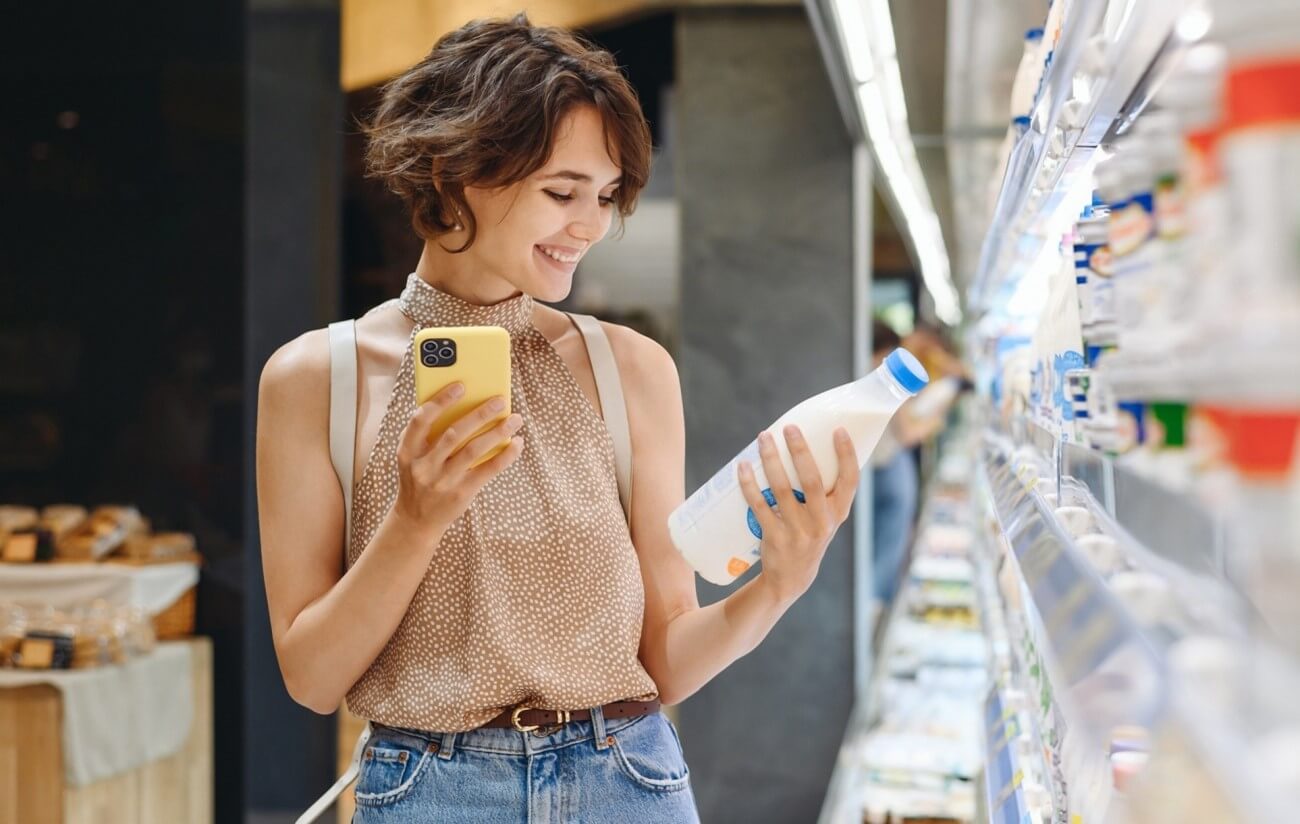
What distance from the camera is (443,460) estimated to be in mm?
1151

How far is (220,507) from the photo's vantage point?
11.3 ft

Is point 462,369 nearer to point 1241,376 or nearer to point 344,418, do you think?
point 344,418

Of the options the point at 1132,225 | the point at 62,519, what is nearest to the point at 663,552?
the point at 1132,225

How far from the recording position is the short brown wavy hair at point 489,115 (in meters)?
1.26

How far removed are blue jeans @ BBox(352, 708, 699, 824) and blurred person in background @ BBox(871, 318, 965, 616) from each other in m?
4.65

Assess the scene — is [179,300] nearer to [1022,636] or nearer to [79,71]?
[79,71]

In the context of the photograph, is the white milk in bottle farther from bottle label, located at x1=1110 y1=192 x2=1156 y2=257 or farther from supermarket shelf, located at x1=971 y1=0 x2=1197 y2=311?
bottle label, located at x1=1110 y1=192 x2=1156 y2=257

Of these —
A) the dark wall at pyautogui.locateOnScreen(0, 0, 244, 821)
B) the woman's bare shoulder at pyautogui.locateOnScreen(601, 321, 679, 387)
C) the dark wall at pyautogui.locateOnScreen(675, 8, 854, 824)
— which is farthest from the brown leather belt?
the dark wall at pyautogui.locateOnScreen(675, 8, 854, 824)

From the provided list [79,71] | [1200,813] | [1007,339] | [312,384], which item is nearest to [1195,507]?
[1200,813]

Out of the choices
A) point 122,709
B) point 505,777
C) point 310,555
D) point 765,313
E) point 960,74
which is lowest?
point 122,709

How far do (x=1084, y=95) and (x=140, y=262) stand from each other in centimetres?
303

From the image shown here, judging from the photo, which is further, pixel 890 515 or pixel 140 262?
pixel 890 515

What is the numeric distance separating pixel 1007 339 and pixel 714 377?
1895 mm

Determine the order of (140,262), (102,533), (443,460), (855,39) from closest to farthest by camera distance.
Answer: (443,460), (855,39), (102,533), (140,262)
